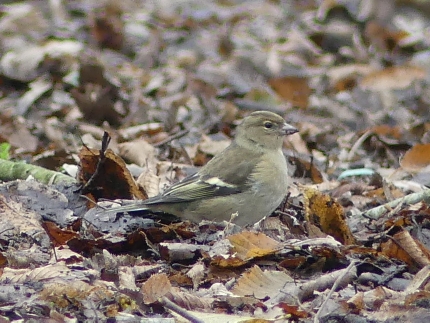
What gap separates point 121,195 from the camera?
6.11 metres

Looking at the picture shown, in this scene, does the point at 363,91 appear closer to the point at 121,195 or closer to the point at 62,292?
the point at 121,195

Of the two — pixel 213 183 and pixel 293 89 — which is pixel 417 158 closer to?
pixel 213 183

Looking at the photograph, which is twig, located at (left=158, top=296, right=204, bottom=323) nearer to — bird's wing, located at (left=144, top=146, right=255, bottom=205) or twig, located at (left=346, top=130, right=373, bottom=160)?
bird's wing, located at (left=144, top=146, right=255, bottom=205)

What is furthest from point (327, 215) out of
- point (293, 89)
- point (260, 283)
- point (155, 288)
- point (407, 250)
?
point (293, 89)

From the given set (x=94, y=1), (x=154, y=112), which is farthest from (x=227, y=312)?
(x=94, y=1)

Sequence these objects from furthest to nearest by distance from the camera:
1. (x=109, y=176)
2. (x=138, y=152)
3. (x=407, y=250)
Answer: (x=138, y=152) < (x=109, y=176) < (x=407, y=250)

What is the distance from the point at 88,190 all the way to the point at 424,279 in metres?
2.65

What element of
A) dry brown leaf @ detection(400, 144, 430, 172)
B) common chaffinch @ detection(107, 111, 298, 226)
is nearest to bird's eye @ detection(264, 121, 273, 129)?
common chaffinch @ detection(107, 111, 298, 226)

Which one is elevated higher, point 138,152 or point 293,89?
point 138,152

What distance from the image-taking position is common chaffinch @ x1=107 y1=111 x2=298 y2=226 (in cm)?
598

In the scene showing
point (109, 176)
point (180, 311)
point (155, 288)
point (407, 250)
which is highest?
point (180, 311)

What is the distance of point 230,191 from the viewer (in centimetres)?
632

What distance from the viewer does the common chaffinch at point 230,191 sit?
5980mm

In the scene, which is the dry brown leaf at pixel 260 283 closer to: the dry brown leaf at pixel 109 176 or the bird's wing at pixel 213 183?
the bird's wing at pixel 213 183
